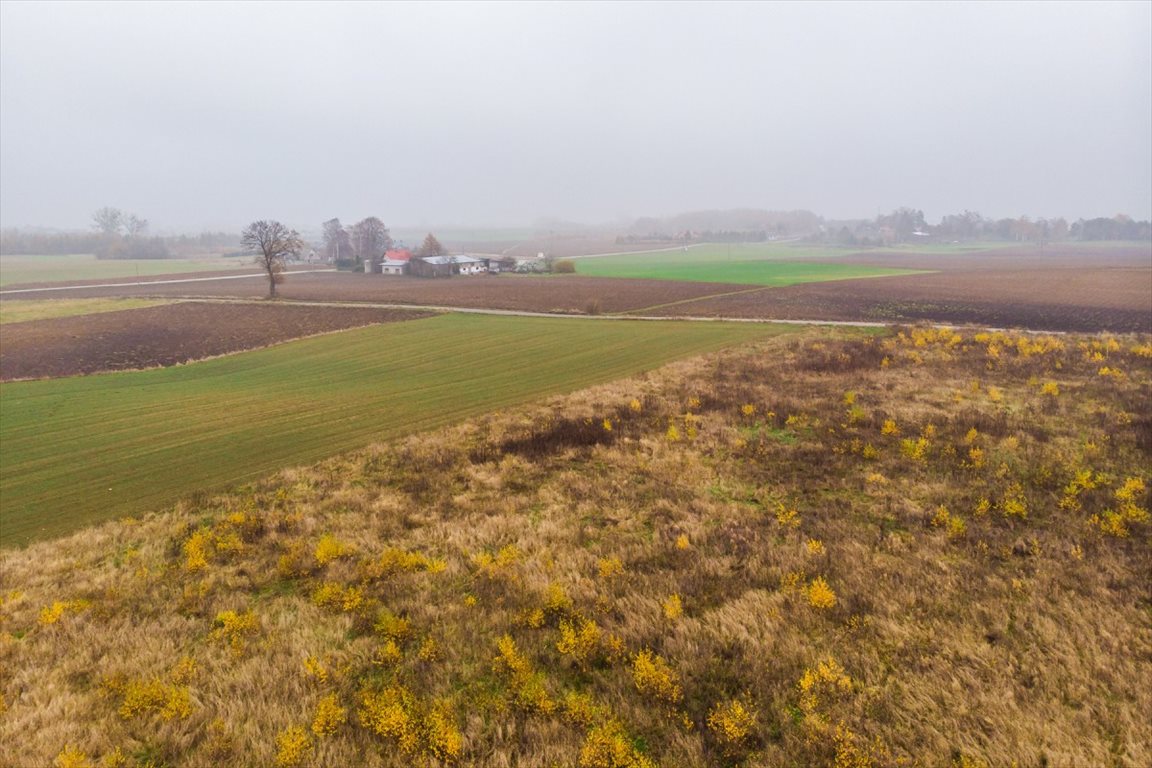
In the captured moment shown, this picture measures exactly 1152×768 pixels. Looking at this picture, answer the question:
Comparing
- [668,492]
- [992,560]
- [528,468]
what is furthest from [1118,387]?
[528,468]

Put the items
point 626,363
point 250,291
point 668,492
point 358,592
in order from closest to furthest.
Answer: point 358,592 < point 668,492 < point 626,363 < point 250,291

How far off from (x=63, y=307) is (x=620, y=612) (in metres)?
82.5

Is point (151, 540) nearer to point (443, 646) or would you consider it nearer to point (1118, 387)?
point (443, 646)

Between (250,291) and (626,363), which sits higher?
(250,291)

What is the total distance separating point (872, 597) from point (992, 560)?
3917 mm

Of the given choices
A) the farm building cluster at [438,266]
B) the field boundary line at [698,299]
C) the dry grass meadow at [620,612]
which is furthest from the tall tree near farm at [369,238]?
the dry grass meadow at [620,612]

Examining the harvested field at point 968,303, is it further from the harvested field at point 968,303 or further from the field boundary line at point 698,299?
the field boundary line at point 698,299

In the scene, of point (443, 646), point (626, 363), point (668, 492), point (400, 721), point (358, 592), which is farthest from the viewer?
point (626, 363)

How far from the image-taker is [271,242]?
238 feet

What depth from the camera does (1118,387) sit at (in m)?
28.4

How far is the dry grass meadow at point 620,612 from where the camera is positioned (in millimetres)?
8031

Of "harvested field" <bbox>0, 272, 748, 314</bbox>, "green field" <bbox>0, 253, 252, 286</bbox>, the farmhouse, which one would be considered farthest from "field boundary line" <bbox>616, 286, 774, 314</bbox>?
"green field" <bbox>0, 253, 252, 286</bbox>

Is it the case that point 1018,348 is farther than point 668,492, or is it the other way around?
point 1018,348

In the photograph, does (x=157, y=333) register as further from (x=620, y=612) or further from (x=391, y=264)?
(x=391, y=264)
